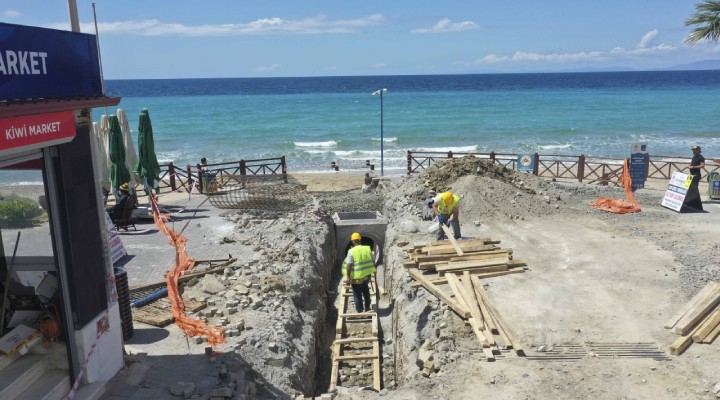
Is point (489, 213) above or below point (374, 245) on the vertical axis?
above

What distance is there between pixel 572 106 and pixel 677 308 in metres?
73.5

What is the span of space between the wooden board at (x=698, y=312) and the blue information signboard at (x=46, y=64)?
985cm

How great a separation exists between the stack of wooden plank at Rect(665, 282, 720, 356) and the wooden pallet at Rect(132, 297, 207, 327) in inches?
331

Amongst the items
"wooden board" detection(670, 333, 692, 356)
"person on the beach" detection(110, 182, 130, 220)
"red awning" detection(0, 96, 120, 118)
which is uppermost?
"red awning" detection(0, 96, 120, 118)

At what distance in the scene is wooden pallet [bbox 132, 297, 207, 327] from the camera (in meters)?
10.3

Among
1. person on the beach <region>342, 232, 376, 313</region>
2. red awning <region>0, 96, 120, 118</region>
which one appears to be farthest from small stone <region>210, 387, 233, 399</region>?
person on the beach <region>342, 232, 376, 313</region>

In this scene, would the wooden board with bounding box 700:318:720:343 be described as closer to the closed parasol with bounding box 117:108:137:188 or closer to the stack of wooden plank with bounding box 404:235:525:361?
the stack of wooden plank with bounding box 404:235:525:361

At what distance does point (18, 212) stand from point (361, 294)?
286 inches

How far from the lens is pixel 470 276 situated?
11859 millimetres

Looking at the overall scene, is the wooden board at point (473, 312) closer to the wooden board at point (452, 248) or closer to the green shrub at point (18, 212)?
the wooden board at point (452, 248)

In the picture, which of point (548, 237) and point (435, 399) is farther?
point (548, 237)

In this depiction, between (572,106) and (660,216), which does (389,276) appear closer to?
(660,216)

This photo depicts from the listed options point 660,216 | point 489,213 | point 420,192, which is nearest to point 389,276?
point 489,213

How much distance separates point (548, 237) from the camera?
15.4 metres
